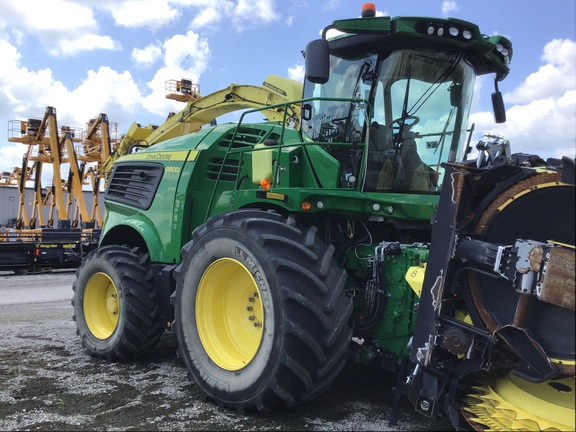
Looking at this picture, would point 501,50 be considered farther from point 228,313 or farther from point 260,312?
point 228,313

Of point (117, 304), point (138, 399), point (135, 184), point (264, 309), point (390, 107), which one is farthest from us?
point (135, 184)

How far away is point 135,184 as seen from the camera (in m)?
5.91

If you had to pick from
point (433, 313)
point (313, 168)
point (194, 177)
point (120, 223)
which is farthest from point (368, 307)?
point (120, 223)

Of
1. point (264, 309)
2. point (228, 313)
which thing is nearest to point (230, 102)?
point (228, 313)

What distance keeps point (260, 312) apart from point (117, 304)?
240 centimetres

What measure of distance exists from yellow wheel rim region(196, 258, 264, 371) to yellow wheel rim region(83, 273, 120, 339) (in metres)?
2.00

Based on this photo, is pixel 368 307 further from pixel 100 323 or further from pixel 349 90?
pixel 100 323

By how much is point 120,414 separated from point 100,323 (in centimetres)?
219

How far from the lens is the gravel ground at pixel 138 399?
11.2ft

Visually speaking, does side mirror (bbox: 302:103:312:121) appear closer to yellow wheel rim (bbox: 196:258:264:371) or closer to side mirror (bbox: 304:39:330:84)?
side mirror (bbox: 304:39:330:84)

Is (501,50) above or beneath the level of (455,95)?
above

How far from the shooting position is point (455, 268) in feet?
9.38

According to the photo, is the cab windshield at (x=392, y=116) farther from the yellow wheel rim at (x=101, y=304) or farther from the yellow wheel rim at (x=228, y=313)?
the yellow wheel rim at (x=101, y=304)

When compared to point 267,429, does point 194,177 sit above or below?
above
